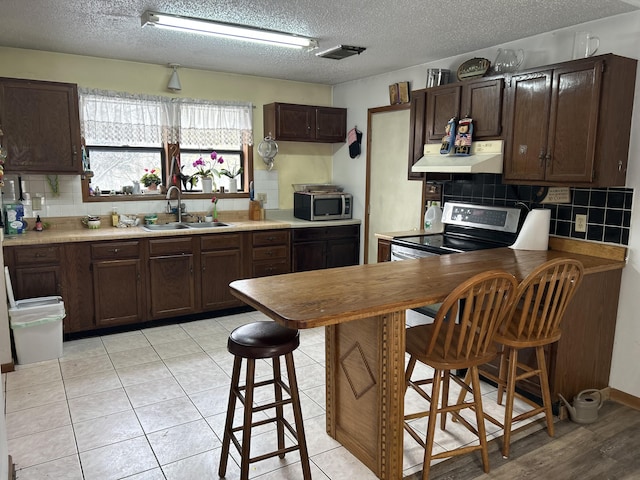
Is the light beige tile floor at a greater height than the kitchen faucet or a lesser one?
lesser

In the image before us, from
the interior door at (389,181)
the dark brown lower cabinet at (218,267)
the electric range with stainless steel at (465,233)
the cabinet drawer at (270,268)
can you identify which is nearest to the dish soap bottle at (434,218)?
the electric range with stainless steel at (465,233)

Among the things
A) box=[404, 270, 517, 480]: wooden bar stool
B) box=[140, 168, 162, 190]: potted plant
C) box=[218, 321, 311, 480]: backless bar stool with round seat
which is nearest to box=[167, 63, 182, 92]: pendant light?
box=[140, 168, 162, 190]: potted plant

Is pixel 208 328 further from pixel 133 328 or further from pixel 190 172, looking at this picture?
pixel 190 172

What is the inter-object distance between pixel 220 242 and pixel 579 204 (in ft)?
9.62

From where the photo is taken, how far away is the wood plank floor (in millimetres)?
2314

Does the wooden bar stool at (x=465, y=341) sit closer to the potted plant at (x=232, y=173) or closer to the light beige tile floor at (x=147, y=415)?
the light beige tile floor at (x=147, y=415)

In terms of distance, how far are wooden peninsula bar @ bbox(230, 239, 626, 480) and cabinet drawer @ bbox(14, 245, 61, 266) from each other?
2285mm

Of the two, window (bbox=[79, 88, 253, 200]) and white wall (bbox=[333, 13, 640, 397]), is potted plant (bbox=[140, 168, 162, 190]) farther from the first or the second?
white wall (bbox=[333, 13, 640, 397])

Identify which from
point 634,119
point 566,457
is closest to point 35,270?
point 566,457

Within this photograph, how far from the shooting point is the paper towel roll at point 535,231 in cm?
319

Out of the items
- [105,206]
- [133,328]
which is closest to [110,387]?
[133,328]

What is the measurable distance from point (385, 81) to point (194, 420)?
356cm

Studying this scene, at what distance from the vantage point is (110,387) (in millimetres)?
3189

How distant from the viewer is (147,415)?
2836 millimetres
